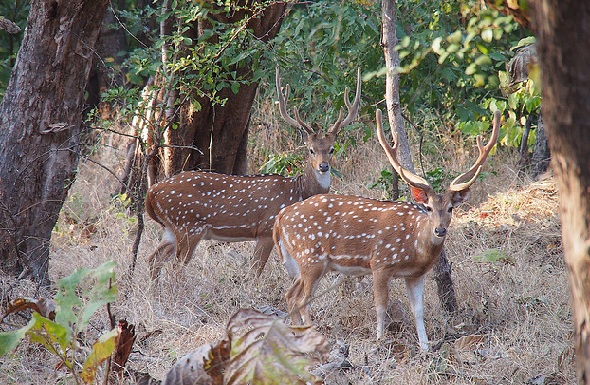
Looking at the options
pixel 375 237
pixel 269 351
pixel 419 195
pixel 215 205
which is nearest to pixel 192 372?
pixel 269 351

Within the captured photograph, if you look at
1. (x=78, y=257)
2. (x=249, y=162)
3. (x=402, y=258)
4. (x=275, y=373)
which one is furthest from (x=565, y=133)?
(x=249, y=162)

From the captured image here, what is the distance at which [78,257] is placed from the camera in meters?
7.89

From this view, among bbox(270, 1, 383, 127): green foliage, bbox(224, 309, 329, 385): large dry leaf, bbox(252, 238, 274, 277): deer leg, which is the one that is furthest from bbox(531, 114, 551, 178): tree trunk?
bbox(224, 309, 329, 385): large dry leaf

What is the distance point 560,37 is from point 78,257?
247 inches

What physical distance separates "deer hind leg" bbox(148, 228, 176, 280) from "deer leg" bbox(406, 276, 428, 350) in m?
2.44

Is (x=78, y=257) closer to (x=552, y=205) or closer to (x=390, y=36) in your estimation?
(x=390, y=36)

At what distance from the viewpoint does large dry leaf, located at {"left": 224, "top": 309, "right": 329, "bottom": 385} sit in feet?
11.7

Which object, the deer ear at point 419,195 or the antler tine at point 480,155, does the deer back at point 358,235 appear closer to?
the deer ear at point 419,195

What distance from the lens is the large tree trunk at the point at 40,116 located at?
619cm

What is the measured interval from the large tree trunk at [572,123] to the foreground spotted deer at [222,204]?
5186 millimetres

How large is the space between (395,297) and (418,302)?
50cm

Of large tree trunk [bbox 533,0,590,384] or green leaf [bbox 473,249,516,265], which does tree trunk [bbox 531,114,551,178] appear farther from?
large tree trunk [bbox 533,0,590,384]

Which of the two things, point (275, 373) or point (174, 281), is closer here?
point (275, 373)

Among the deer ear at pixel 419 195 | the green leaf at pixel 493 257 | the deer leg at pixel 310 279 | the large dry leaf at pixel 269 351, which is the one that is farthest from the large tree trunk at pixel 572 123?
the green leaf at pixel 493 257
